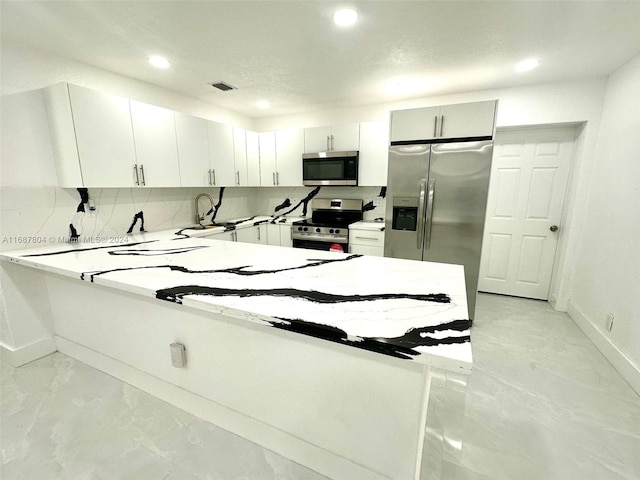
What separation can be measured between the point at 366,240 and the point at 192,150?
2.16 m

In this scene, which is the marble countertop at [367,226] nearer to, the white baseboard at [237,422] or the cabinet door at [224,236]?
the cabinet door at [224,236]

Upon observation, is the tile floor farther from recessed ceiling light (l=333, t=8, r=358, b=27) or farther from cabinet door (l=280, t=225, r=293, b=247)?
recessed ceiling light (l=333, t=8, r=358, b=27)

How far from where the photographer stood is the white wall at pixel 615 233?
6.88 ft

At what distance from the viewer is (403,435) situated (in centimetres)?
106

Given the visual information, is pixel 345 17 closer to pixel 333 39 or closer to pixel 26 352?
pixel 333 39

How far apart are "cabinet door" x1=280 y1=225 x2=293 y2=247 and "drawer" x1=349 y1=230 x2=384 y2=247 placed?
0.86 metres

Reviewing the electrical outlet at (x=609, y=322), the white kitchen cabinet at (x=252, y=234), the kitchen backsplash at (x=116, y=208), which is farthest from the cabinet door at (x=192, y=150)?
the electrical outlet at (x=609, y=322)

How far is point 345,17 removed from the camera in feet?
5.74

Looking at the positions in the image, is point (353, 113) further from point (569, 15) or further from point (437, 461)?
point (437, 461)

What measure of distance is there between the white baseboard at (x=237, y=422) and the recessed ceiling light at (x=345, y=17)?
2363 mm

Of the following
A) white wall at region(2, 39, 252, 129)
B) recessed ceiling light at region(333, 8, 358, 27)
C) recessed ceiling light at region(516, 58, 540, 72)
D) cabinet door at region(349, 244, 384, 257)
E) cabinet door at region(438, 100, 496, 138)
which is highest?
recessed ceiling light at region(516, 58, 540, 72)

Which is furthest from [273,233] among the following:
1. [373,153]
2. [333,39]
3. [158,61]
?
[333,39]

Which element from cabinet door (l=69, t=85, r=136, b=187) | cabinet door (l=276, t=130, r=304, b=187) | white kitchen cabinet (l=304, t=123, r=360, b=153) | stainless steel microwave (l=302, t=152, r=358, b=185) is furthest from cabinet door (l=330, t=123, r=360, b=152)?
cabinet door (l=69, t=85, r=136, b=187)

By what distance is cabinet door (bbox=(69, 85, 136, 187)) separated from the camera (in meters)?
2.13
